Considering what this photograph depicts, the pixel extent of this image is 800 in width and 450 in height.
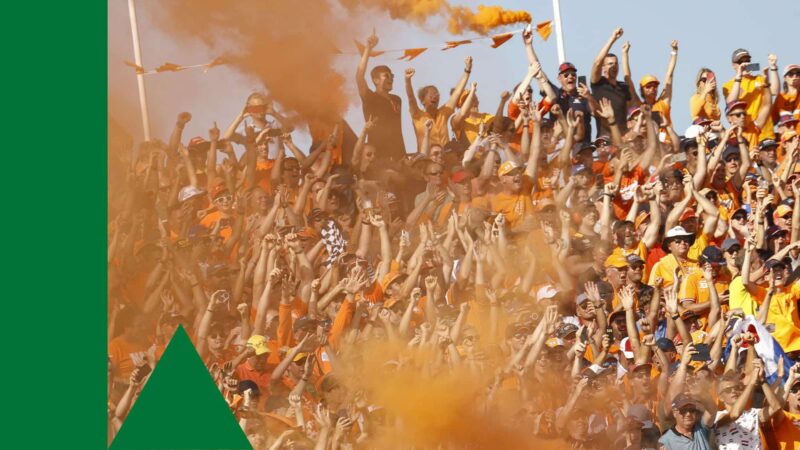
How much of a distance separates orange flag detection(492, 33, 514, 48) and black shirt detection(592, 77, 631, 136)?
63cm

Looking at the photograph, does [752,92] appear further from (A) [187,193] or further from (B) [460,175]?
(A) [187,193]

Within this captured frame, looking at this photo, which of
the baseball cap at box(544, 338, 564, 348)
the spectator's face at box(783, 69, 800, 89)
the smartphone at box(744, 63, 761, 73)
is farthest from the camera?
the spectator's face at box(783, 69, 800, 89)

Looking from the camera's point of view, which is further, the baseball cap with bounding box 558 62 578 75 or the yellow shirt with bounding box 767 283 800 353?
the baseball cap with bounding box 558 62 578 75

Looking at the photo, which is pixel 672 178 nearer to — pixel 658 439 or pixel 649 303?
pixel 649 303

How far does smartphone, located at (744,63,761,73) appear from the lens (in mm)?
10060

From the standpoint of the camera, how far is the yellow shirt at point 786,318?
851 cm

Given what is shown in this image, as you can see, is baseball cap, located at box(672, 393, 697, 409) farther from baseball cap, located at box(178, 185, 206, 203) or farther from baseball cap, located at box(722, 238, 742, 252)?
baseball cap, located at box(178, 185, 206, 203)

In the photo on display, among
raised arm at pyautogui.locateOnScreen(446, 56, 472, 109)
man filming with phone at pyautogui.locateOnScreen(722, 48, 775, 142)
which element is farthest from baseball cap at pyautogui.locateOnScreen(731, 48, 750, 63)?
raised arm at pyautogui.locateOnScreen(446, 56, 472, 109)

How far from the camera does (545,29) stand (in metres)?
Answer: 9.42

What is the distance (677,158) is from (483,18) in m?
1.51

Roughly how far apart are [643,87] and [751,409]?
2.51m

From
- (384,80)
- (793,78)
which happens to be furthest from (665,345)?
(793,78)

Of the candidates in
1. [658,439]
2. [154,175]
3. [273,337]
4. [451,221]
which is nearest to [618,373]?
[658,439]

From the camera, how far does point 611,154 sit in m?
9.25
